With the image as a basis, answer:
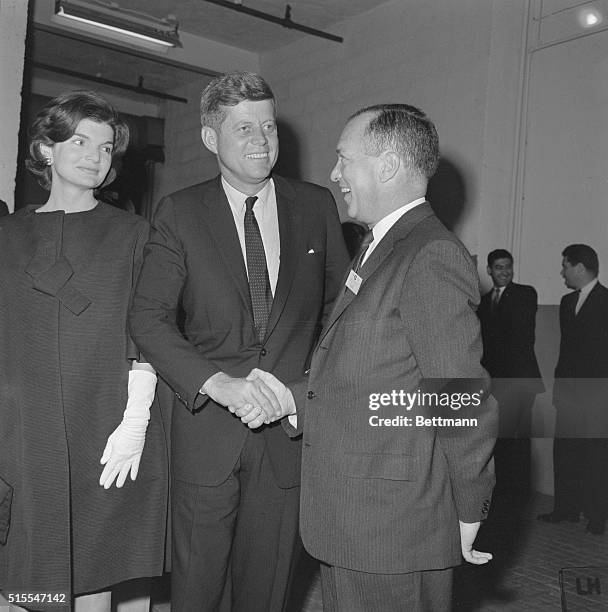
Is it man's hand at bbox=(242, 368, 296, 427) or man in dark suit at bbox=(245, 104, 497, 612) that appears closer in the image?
man in dark suit at bbox=(245, 104, 497, 612)

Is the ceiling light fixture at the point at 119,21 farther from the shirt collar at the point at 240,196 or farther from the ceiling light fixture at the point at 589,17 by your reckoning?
the shirt collar at the point at 240,196

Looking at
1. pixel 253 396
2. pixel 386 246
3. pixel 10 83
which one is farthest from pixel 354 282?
pixel 10 83

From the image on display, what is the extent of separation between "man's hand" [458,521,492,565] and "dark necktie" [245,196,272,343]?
0.68 m

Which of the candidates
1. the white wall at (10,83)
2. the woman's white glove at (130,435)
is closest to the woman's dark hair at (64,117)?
the woman's white glove at (130,435)

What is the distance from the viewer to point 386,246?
1.60 metres

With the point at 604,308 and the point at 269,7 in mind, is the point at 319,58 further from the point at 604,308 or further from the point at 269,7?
the point at 604,308

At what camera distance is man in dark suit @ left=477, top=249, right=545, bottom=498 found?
5.29 metres

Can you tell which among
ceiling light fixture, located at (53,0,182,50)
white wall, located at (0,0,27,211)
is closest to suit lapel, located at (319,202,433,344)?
white wall, located at (0,0,27,211)

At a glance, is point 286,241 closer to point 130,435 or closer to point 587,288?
point 130,435

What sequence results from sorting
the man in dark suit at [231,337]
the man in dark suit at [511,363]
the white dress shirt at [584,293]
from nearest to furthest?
1. the man in dark suit at [231,337]
2. the white dress shirt at [584,293]
3. the man in dark suit at [511,363]

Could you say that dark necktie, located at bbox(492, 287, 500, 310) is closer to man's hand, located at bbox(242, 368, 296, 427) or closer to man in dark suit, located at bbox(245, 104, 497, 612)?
man's hand, located at bbox(242, 368, 296, 427)

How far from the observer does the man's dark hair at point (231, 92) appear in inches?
78.2

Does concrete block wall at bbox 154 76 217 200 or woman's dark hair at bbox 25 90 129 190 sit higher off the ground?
concrete block wall at bbox 154 76 217 200

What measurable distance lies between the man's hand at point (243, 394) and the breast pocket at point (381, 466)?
29 centimetres
